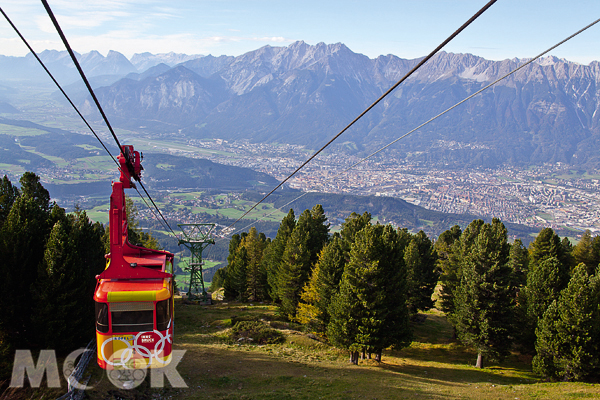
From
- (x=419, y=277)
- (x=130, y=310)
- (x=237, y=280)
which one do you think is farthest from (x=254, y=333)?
(x=237, y=280)

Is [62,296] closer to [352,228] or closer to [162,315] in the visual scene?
[162,315]

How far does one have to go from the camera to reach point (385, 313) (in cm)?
2934

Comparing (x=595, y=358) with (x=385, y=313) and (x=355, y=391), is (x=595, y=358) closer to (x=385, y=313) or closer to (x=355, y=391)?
(x=385, y=313)

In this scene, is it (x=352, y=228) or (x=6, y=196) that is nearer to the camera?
(x=6, y=196)

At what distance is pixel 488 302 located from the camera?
32.0m

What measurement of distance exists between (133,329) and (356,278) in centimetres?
1937

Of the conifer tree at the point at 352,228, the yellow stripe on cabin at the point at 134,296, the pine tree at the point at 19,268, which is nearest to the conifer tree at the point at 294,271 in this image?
the conifer tree at the point at 352,228

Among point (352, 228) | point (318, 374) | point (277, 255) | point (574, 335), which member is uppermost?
point (352, 228)

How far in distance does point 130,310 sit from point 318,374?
1721 cm

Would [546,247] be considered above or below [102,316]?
above

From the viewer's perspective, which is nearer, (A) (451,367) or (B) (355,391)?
(B) (355,391)

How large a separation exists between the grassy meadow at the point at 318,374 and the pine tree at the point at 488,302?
9.07 ft

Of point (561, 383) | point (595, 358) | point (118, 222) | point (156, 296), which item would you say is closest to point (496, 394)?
point (561, 383)

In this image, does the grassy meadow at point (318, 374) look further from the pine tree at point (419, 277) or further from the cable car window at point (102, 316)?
the cable car window at point (102, 316)
